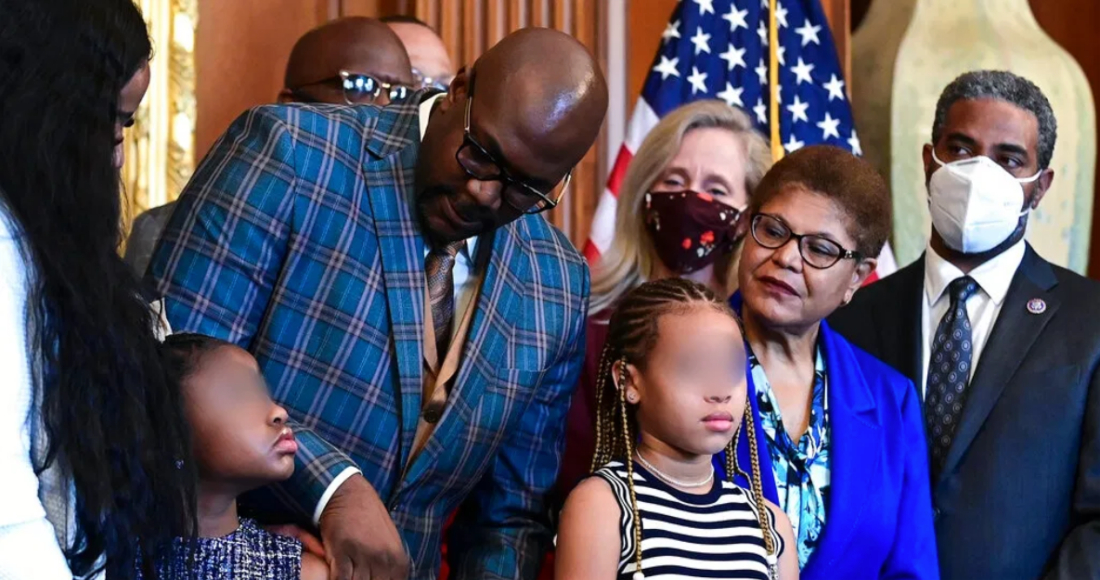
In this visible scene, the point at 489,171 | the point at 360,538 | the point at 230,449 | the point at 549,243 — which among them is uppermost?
the point at 489,171

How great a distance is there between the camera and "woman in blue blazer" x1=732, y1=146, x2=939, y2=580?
9.63 ft

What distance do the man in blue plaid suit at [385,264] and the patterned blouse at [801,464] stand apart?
527 millimetres

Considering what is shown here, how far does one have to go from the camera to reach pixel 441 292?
8.94 feet

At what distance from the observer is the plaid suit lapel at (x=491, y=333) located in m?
2.62

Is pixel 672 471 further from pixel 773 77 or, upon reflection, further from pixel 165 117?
pixel 773 77

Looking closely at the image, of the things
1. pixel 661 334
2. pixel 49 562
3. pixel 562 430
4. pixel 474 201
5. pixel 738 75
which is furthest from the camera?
pixel 738 75

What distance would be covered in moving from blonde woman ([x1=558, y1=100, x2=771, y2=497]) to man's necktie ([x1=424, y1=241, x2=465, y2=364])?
69cm

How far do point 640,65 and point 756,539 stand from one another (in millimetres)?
2904

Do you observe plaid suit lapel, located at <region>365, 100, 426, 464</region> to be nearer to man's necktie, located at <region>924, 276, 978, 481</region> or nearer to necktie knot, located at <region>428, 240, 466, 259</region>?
necktie knot, located at <region>428, 240, 466, 259</region>

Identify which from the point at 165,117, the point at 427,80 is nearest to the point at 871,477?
the point at 427,80

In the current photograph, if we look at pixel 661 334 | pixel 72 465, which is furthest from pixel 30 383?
pixel 661 334

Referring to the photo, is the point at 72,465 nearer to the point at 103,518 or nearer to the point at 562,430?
the point at 103,518

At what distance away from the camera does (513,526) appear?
286cm

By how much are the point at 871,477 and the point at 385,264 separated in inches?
41.2
